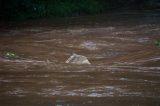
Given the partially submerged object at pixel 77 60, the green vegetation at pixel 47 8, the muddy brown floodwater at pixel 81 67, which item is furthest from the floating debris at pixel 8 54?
the green vegetation at pixel 47 8

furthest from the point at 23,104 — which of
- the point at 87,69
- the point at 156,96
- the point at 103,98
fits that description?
the point at 87,69

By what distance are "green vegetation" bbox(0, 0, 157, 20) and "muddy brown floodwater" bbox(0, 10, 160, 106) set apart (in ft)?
9.21

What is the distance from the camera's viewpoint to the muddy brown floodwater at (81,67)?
8312 mm

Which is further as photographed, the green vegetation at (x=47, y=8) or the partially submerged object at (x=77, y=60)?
the green vegetation at (x=47, y=8)

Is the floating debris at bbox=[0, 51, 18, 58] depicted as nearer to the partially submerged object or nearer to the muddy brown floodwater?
the muddy brown floodwater

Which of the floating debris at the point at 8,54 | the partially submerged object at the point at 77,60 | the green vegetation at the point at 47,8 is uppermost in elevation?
the partially submerged object at the point at 77,60

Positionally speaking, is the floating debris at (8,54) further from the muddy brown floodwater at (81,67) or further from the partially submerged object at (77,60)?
the partially submerged object at (77,60)

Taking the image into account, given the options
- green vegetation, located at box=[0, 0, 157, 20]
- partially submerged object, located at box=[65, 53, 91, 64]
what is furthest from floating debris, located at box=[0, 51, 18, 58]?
green vegetation, located at box=[0, 0, 157, 20]

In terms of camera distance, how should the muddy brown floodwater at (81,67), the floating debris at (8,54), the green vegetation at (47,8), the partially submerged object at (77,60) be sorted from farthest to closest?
1. the green vegetation at (47,8)
2. the floating debris at (8,54)
3. the partially submerged object at (77,60)
4. the muddy brown floodwater at (81,67)

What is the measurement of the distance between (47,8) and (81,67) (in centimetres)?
1395

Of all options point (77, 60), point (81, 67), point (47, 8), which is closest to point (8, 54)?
point (77, 60)

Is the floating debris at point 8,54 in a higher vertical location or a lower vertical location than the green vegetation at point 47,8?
higher

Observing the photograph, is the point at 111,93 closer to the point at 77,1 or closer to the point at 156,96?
the point at 156,96

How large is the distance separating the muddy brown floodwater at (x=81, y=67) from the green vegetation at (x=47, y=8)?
2.81m
